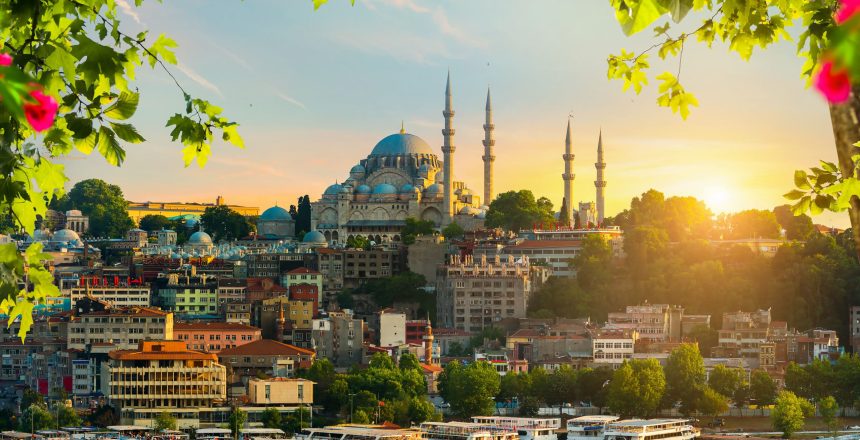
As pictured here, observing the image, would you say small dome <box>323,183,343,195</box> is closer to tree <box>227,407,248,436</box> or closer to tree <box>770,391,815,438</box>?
tree <box>227,407,248,436</box>

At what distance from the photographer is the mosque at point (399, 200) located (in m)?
81.9

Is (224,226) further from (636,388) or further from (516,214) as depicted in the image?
(636,388)

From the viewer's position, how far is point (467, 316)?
6266 cm

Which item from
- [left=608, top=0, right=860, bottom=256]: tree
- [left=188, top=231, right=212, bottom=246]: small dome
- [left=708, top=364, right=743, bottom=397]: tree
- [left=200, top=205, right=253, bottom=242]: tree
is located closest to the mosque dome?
[left=200, top=205, right=253, bottom=242]: tree

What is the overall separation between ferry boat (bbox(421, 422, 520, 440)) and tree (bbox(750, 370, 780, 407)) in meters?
10.6

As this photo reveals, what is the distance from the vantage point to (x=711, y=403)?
52.9m

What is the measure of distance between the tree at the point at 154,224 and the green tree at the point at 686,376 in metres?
46.7

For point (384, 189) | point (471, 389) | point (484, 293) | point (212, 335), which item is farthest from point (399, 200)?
point (471, 389)

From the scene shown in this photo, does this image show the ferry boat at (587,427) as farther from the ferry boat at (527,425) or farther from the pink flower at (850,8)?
the pink flower at (850,8)

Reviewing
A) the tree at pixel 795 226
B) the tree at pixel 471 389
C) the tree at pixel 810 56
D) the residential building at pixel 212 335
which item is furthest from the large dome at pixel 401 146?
the tree at pixel 810 56

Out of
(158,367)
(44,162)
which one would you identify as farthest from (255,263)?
(44,162)

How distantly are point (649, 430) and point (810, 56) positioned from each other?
142 feet

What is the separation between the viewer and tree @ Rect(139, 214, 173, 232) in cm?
9425

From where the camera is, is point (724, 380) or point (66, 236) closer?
point (724, 380)
